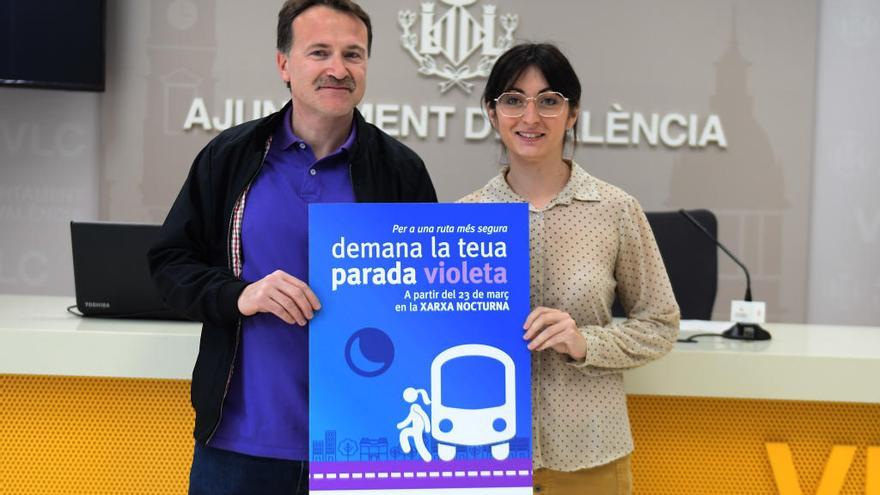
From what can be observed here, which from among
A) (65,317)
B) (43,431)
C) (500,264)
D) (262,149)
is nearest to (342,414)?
(500,264)

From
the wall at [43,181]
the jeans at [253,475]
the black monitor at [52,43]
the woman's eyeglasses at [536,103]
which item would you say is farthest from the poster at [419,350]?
the wall at [43,181]

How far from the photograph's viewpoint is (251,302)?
157cm

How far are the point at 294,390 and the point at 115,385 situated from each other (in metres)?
0.82

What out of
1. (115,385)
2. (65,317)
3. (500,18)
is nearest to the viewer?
(115,385)

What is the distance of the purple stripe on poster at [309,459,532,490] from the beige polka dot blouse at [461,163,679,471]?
0.12 m

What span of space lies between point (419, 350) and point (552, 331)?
0.76ft

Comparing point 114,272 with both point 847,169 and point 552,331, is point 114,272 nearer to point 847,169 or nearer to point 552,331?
point 552,331

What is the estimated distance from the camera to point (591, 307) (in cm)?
172

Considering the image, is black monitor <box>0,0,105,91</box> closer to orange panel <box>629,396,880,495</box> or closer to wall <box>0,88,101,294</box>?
wall <box>0,88,101,294</box>

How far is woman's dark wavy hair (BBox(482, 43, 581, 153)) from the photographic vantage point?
174cm

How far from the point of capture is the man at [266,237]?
5.43ft

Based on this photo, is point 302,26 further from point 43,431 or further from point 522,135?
point 43,431

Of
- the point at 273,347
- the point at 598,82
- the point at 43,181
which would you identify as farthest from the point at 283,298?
the point at 43,181

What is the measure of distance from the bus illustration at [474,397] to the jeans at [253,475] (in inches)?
11.0
